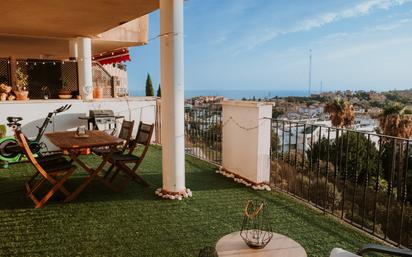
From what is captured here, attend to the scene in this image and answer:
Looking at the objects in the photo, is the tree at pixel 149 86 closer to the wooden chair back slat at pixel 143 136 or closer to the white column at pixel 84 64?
the white column at pixel 84 64

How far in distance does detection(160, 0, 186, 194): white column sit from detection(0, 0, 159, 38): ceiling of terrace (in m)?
1.55

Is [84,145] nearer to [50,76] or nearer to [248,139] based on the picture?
[248,139]

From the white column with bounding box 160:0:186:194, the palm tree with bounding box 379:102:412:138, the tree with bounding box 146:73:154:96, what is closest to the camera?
the white column with bounding box 160:0:186:194

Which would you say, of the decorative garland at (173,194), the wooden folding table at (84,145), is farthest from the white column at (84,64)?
the decorative garland at (173,194)

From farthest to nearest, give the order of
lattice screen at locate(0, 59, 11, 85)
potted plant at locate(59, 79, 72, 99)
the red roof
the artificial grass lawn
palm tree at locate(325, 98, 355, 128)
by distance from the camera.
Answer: palm tree at locate(325, 98, 355, 128) → the red roof → potted plant at locate(59, 79, 72, 99) → lattice screen at locate(0, 59, 11, 85) → the artificial grass lawn

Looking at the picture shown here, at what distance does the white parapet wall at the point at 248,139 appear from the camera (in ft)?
16.7

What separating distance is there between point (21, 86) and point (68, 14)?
204 cm

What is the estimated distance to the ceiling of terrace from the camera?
5863 mm

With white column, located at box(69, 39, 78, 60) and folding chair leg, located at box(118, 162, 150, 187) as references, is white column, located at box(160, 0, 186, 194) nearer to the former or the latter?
folding chair leg, located at box(118, 162, 150, 187)

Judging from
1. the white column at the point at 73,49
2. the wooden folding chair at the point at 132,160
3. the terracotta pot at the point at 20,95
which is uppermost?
the white column at the point at 73,49

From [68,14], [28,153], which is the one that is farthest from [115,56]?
[28,153]

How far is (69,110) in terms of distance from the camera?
750 centimetres

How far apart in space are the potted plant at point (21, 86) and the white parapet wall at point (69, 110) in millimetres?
363

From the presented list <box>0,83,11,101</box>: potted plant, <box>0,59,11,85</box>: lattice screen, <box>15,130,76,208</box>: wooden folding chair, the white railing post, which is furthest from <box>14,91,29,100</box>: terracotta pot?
the white railing post
